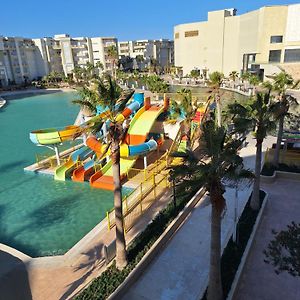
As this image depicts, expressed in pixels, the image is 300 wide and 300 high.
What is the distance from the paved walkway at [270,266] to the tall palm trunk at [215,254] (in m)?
1.73

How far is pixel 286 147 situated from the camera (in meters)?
24.2

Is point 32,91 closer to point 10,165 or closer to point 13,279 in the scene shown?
point 10,165

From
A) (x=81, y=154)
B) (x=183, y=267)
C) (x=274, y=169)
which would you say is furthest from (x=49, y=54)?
(x=183, y=267)

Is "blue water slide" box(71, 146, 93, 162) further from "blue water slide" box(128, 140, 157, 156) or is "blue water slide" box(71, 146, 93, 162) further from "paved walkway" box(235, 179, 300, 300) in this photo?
"paved walkway" box(235, 179, 300, 300)

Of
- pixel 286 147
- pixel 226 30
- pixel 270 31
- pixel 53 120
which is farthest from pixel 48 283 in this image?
pixel 226 30

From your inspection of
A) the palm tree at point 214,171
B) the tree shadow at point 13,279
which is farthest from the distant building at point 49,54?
the palm tree at point 214,171

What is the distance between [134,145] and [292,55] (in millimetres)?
60272

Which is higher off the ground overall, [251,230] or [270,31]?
[270,31]

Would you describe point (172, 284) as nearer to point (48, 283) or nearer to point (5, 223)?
point (48, 283)

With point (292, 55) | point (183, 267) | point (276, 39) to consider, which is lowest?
point (183, 267)

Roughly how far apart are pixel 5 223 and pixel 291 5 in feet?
236

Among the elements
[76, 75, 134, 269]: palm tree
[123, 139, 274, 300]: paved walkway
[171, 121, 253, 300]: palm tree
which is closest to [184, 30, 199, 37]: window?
[123, 139, 274, 300]: paved walkway

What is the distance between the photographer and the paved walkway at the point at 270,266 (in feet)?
37.3

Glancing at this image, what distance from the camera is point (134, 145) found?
73.0ft
